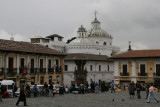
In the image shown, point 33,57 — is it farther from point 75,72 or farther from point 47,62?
point 75,72

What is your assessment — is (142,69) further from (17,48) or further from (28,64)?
(17,48)

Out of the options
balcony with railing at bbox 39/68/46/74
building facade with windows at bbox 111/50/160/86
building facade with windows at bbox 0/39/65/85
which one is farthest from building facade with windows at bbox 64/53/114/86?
balcony with railing at bbox 39/68/46/74

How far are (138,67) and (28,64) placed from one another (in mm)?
17070

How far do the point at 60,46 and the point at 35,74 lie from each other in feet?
187

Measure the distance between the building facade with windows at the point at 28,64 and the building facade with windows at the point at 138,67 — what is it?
31.4 ft

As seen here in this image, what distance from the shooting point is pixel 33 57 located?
39844 mm

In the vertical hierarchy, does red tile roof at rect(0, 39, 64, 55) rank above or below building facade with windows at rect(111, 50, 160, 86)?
above

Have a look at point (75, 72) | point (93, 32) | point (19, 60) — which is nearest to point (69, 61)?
point (75, 72)

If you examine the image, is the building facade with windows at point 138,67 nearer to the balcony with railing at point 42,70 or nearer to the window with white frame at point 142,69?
the window with white frame at point 142,69

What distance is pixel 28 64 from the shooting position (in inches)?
1531

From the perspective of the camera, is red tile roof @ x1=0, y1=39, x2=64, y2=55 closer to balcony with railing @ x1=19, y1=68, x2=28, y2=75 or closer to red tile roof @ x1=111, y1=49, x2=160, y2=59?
balcony with railing @ x1=19, y1=68, x2=28, y2=75

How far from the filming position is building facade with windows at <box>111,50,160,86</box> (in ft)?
140

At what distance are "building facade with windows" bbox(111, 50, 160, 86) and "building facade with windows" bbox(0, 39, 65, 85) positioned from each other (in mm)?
9571

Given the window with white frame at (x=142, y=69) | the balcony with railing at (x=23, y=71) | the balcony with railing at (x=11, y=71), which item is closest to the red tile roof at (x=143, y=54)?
the window with white frame at (x=142, y=69)
